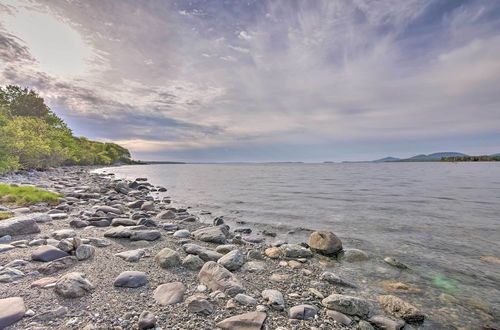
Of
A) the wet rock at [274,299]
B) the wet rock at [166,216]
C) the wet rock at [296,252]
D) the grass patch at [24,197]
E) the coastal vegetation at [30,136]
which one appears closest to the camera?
the wet rock at [274,299]

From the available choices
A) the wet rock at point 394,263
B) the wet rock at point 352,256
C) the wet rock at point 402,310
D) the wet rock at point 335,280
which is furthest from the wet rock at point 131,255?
the wet rock at point 394,263

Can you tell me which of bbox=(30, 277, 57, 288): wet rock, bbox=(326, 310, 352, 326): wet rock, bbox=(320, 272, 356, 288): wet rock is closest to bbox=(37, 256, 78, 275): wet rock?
bbox=(30, 277, 57, 288): wet rock

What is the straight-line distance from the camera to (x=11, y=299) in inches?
132

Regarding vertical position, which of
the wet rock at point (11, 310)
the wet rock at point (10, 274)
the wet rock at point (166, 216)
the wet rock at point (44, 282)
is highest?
the wet rock at point (11, 310)

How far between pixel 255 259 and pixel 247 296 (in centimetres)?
280

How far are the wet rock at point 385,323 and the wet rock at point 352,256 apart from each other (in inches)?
127

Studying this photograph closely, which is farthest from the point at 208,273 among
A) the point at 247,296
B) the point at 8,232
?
the point at 8,232

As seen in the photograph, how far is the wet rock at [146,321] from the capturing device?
10.2ft

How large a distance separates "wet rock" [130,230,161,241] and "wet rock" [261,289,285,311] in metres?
4.89

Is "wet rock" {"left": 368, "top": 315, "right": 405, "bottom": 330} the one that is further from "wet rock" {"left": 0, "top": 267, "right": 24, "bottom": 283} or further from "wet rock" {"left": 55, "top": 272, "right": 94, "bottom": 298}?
"wet rock" {"left": 0, "top": 267, "right": 24, "bottom": 283}

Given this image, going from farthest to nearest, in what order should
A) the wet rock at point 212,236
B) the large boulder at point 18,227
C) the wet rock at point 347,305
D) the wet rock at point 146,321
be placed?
the wet rock at point 212,236, the large boulder at point 18,227, the wet rock at point 347,305, the wet rock at point 146,321

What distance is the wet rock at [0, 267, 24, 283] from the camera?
4.07 meters

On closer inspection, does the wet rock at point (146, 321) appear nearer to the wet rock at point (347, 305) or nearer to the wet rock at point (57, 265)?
the wet rock at point (57, 265)

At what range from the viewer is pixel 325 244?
7.72 metres
